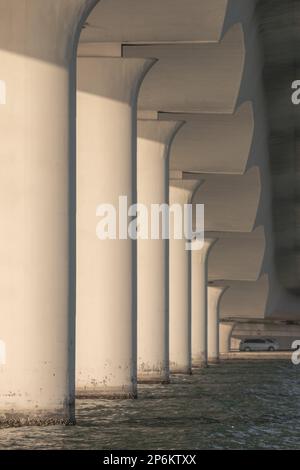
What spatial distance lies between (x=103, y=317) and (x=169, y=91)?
10775mm

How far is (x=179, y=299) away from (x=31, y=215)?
95.1ft

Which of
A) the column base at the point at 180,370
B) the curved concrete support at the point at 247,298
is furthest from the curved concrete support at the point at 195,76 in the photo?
the curved concrete support at the point at 247,298

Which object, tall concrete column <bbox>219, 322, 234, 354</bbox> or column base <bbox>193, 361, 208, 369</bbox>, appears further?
tall concrete column <bbox>219, 322, 234, 354</bbox>

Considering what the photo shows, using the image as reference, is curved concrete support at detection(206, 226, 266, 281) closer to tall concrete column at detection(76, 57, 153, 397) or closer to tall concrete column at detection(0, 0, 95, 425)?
tall concrete column at detection(76, 57, 153, 397)

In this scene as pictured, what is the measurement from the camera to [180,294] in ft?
161

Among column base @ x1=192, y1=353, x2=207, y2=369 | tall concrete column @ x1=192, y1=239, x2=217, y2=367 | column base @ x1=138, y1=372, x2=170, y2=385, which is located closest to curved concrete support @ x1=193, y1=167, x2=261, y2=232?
tall concrete column @ x1=192, y1=239, x2=217, y2=367

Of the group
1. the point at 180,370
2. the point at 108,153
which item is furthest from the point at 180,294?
the point at 108,153

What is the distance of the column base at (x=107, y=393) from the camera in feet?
93.1

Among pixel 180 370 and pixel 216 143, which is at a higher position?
pixel 216 143

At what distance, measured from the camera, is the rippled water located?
17656 mm

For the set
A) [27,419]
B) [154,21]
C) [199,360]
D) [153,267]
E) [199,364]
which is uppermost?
[154,21]

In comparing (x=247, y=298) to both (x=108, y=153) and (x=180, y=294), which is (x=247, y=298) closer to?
(x=180, y=294)

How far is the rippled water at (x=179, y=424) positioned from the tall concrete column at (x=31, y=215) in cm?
77

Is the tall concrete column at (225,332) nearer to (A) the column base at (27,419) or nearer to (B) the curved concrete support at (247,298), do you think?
(B) the curved concrete support at (247,298)
